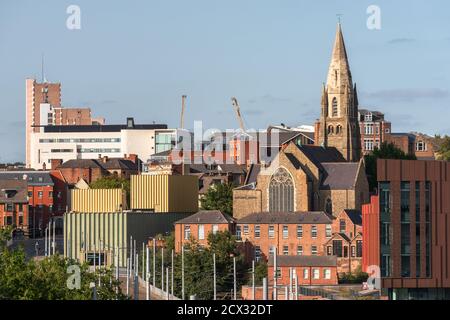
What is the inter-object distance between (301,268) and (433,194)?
2463cm

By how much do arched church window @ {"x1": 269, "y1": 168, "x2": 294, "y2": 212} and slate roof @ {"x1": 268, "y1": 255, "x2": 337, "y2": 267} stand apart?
49.8 feet

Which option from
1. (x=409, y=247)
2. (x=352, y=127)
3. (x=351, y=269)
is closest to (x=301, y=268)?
(x=351, y=269)

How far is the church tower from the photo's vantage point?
137250 millimetres

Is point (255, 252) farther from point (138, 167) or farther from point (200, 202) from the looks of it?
point (138, 167)

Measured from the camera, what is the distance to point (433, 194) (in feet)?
236

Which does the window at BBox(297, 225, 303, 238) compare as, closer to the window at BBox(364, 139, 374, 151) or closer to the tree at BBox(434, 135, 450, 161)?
the tree at BBox(434, 135, 450, 161)

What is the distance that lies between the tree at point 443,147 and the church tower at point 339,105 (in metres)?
11.5

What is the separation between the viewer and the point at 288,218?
109438 mm

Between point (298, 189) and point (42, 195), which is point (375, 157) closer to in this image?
point (298, 189)

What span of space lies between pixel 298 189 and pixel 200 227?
10.9 metres

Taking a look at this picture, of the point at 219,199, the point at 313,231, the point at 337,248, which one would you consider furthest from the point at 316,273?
the point at 219,199

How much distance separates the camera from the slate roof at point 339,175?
11569 cm

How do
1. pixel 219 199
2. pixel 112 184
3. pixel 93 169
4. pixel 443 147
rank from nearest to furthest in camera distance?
1. pixel 219 199
2. pixel 112 184
3. pixel 443 147
4. pixel 93 169

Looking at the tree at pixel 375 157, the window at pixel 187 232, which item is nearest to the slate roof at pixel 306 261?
the window at pixel 187 232
